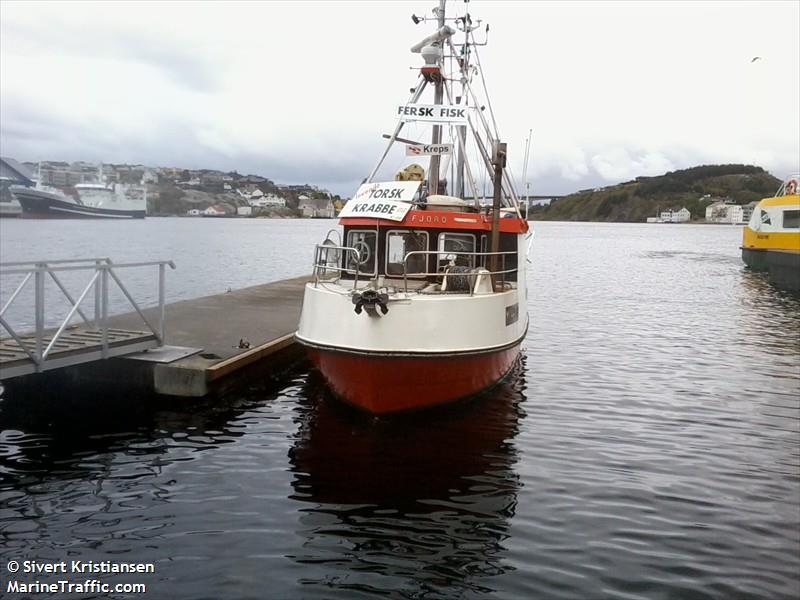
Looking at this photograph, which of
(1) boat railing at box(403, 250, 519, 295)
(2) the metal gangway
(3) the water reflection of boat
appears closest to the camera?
(3) the water reflection of boat

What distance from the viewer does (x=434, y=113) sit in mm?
13305

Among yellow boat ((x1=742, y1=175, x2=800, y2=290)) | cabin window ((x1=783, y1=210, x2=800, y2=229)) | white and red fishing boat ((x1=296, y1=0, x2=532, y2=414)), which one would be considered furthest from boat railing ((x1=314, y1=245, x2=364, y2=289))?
cabin window ((x1=783, y1=210, x2=800, y2=229))

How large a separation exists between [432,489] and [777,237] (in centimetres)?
4532

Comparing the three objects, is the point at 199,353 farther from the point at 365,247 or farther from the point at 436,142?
the point at 436,142

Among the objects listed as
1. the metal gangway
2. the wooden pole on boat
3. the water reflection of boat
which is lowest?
the water reflection of boat

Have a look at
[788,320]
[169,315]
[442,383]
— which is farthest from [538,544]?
[788,320]

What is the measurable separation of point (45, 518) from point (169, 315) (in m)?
9.82

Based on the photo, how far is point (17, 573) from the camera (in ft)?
20.6

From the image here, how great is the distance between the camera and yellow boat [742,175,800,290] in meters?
41.3

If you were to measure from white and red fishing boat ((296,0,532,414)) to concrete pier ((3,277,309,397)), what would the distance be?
1819 mm

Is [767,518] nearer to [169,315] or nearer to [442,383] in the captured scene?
[442,383]

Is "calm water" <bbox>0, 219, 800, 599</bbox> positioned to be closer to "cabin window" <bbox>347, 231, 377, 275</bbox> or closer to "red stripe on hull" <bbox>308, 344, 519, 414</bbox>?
"red stripe on hull" <bbox>308, 344, 519, 414</bbox>

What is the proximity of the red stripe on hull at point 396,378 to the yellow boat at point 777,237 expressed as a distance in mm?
34235

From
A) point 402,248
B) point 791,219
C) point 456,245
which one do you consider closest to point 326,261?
point 402,248
